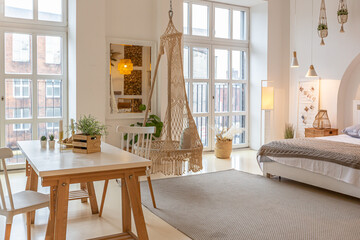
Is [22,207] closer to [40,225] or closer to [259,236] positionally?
[40,225]

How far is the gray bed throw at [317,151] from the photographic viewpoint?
4.10 meters

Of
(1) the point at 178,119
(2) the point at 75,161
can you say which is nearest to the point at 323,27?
(1) the point at 178,119

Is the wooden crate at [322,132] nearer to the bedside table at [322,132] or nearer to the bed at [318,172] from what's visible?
the bedside table at [322,132]

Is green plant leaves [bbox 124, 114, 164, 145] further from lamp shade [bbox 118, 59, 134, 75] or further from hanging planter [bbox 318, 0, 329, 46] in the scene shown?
hanging planter [bbox 318, 0, 329, 46]

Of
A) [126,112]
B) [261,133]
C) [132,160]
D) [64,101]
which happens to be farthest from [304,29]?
[132,160]

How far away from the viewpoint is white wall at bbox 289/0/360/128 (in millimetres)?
6109

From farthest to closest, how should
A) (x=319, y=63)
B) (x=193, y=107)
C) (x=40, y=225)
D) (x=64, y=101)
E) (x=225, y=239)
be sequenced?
1. (x=193, y=107)
2. (x=319, y=63)
3. (x=64, y=101)
4. (x=40, y=225)
5. (x=225, y=239)

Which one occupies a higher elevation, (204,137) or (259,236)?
(204,137)

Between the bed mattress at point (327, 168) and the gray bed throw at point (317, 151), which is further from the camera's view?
the gray bed throw at point (317, 151)

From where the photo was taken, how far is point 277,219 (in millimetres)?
3512

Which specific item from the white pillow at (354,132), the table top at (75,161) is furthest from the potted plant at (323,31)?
the table top at (75,161)

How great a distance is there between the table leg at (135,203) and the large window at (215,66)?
14.7ft

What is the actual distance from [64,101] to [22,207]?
141 inches

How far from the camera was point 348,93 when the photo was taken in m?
6.39
